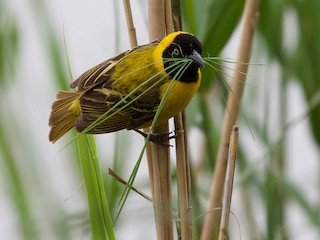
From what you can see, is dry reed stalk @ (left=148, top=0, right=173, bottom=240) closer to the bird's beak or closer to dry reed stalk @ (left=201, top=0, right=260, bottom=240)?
the bird's beak

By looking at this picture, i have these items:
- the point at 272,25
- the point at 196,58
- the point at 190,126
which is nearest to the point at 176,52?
the point at 196,58

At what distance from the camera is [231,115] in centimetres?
187

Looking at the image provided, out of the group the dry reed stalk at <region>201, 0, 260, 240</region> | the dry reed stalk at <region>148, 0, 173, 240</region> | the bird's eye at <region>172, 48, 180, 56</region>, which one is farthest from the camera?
the dry reed stalk at <region>201, 0, 260, 240</region>

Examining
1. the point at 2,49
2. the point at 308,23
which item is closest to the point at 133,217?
the point at 2,49

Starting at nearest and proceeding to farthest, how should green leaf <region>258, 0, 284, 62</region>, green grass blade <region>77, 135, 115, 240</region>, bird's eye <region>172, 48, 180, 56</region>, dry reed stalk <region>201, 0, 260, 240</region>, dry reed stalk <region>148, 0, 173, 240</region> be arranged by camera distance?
1. green grass blade <region>77, 135, 115, 240</region>
2. dry reed stalk <region>148, 0, 173, 240</region>
3. bird's eye <region>172, 48, 180, 56</region>
4. dry reed stalk <region>201, 0, 260, 240</region>
5. green leaf <region>258, 0, 284, 62</region>

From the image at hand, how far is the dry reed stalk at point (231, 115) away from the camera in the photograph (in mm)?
1812

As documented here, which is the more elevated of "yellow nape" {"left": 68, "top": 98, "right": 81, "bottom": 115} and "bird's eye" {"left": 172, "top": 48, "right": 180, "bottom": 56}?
"bird's eye" {"left": 172, "top": 48, "right": 180, "bottom": 56}

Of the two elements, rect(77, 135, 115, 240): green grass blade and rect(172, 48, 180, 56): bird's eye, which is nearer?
rect(77, 135, 115, 240): green grass blade

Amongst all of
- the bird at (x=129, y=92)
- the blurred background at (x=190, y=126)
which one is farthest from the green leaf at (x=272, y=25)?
the bird at (x=129, y=92)

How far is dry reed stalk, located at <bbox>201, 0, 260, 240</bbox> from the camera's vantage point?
1.81 m

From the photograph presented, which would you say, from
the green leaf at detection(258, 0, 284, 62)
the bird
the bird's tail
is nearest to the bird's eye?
the bird

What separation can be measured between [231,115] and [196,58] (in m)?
0.35

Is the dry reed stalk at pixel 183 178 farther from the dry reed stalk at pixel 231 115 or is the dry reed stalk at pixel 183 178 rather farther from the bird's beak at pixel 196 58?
the dry reed stalk at pixel 231 115

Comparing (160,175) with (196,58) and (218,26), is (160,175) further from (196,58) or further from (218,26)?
(218,26)
